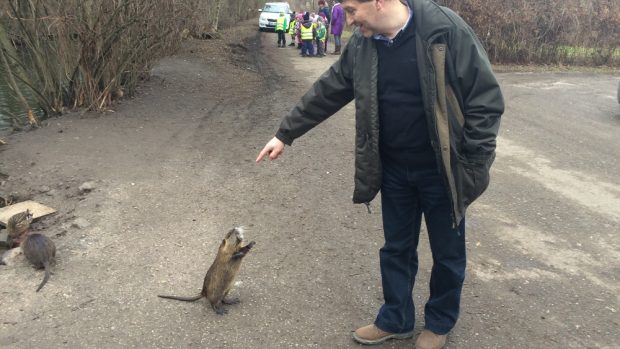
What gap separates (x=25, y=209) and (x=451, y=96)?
4.41 meters

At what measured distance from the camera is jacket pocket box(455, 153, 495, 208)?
284 cm

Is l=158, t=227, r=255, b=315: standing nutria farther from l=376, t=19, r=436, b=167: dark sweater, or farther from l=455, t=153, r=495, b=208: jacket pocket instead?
l=455, t=153, r=495, b=208: jacket pocket

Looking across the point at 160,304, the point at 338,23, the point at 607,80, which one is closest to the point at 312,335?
the point at 160,304

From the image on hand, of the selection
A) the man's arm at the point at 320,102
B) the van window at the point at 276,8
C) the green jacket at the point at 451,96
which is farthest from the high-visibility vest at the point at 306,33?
the green jacket at the point at 451,96

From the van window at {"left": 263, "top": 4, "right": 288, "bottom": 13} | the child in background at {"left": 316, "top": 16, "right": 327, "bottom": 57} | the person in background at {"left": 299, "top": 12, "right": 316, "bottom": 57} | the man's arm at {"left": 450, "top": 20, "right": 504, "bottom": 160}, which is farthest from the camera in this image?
the van window at {"left": 263, "top": 4, "right": 288, "bottom": 13}

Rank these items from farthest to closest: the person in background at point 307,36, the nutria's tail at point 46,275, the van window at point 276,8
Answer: the van window at point 276,8
the person in background at point 307,36
the nutria's tail at point 46,275

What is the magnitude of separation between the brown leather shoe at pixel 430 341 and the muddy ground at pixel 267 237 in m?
0.13

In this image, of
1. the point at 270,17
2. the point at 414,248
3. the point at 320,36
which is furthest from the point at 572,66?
the point at 414,248

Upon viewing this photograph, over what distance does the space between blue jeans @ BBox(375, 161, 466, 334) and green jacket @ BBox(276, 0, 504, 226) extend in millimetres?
146

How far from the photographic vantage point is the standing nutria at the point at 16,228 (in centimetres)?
486

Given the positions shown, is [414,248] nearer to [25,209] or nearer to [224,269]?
→ [224,269]

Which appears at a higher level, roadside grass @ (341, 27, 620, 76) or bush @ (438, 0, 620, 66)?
bush @ (438, 0, 620, 66)

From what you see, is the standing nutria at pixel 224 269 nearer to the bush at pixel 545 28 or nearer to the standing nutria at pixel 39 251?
the standing nutria at pixel 39 251

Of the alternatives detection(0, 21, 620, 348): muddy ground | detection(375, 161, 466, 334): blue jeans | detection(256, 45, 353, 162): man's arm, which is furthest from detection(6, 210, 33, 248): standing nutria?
detection(375, 161, 466, 334): blue jeans
